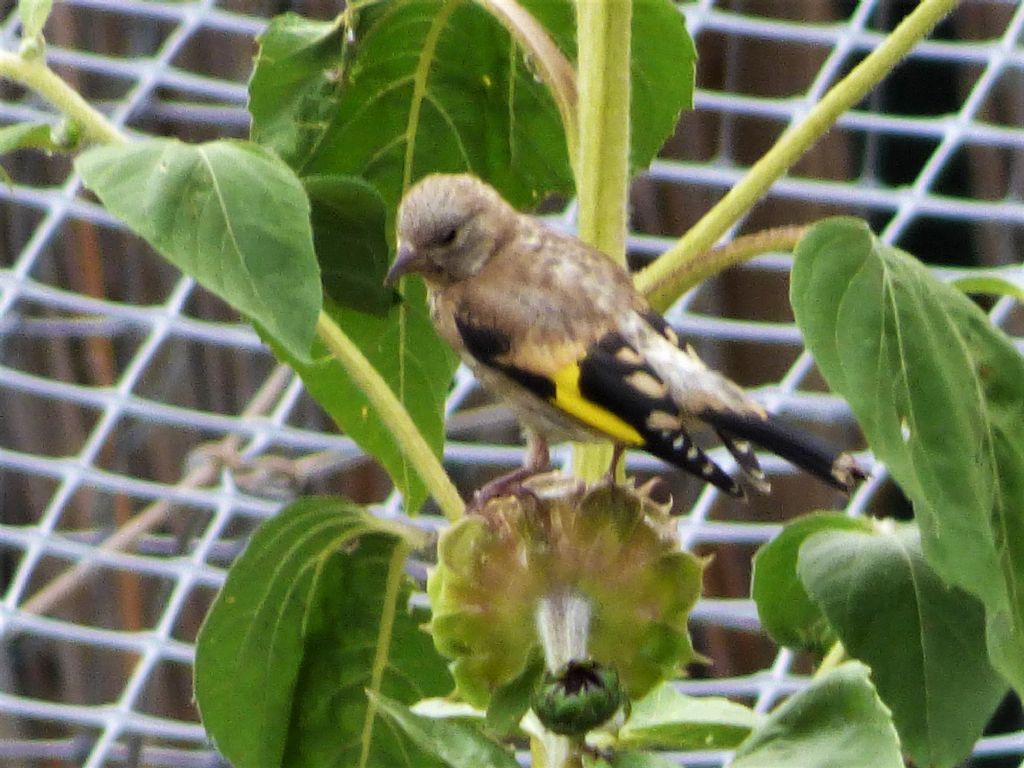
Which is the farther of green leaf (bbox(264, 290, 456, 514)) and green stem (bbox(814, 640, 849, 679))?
green leaf (bbox(264, 290, 456, 514))

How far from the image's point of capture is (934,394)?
2.10ft

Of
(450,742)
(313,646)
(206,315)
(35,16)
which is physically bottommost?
(206,315)

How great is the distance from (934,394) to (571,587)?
167mm

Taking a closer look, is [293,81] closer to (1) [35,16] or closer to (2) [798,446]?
(1) [35,16]

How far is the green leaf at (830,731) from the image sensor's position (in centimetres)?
61

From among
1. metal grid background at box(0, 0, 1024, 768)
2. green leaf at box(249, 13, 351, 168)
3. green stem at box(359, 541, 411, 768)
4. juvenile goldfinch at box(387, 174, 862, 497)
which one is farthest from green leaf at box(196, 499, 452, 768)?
metal grid background at box(0, 0, 1024, 768)

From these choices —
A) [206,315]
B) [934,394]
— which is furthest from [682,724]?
[206,315]

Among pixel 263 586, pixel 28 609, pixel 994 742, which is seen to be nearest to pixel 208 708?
pixel 263 586

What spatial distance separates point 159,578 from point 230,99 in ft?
2.51

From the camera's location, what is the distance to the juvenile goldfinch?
847 millimetres

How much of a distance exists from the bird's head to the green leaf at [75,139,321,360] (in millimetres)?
305

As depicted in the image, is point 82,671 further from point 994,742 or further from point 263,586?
point 263,586

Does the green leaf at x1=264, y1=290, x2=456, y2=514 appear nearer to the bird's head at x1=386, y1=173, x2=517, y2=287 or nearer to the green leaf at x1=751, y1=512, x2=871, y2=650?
the bird's head at x1=386, y1=173, x2=517, y2=287

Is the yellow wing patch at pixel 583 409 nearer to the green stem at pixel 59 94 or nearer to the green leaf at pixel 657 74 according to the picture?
the green leaf at pixel 657 74
